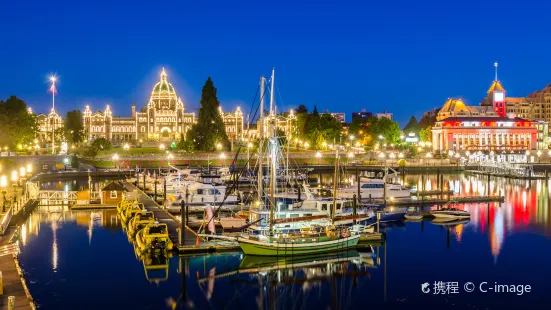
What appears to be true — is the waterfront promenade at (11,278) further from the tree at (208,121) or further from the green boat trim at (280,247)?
the tree at (208,121)

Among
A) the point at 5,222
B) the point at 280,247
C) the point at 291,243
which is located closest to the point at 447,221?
the point at 291,243

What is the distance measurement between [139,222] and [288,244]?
11009mm

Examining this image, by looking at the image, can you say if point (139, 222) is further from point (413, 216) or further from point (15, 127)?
point (15, 127)

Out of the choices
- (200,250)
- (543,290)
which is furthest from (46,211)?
(543,290)

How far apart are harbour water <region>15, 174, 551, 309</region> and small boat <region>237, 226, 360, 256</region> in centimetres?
50

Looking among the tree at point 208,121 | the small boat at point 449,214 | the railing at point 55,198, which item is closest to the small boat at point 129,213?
the railing at point 55,198

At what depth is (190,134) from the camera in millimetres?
122188

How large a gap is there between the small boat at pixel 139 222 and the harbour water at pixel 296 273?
Answer: 1.13 meters

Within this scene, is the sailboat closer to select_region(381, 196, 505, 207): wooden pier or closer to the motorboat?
select_region(381, 196, 505, 207): wooden pier

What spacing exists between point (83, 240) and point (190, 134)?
275 feet

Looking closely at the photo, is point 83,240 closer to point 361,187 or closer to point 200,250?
point 200,250

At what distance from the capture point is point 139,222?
38.1 meters

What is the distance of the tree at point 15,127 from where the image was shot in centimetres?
8800

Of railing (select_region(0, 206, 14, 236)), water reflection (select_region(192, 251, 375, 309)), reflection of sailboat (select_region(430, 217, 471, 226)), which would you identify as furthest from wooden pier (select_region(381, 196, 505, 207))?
railing (select_region(0, 206, 14, 236))
